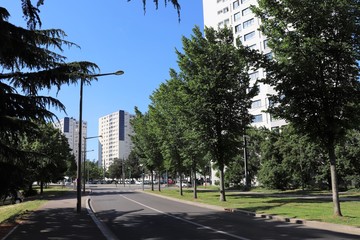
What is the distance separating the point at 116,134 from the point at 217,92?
156m

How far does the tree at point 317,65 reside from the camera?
50.5 feet

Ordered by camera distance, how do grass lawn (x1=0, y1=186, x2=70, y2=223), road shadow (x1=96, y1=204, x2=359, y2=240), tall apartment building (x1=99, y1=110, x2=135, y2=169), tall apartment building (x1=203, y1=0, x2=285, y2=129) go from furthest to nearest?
tall apartment building (x1=99, y1=110, x2=135, y2=169) → tall apartment building (x1=203, y1=0, x2=285, y2=129) → grass lawn (x1=0, y1=186, x2=70, y2=223) → road shadow (x1=96, y1=204, x2=359, y2=240)

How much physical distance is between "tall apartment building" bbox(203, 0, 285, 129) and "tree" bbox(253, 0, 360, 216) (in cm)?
6056

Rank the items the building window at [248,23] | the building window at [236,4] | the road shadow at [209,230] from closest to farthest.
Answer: the road shadow at [209,230]
the building window at [248,23]
the building window at [236,4]

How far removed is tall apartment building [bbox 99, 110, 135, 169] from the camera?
17848cm

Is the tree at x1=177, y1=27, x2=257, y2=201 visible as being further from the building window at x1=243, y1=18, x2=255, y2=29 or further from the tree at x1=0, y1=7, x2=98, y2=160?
the building window at x1=243, y1=18, x2=255, y2=29

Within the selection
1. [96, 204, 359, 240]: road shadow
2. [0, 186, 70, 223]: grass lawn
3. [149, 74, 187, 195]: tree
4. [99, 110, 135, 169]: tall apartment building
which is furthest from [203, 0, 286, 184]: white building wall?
[99, 110, 135, 169]: tall apartment building

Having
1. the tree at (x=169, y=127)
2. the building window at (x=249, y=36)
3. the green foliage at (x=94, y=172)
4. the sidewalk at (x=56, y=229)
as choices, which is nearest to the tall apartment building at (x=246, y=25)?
the building window at (x=249, y=36)

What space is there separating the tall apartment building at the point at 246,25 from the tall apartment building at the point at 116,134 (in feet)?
287

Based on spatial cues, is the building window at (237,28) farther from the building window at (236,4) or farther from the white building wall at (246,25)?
the building window at (236,4)

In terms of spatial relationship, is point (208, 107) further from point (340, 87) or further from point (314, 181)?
point (314, 181)

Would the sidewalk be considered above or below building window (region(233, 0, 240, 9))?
below

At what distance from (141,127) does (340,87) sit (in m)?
35.8

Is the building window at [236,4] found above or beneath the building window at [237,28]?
above
